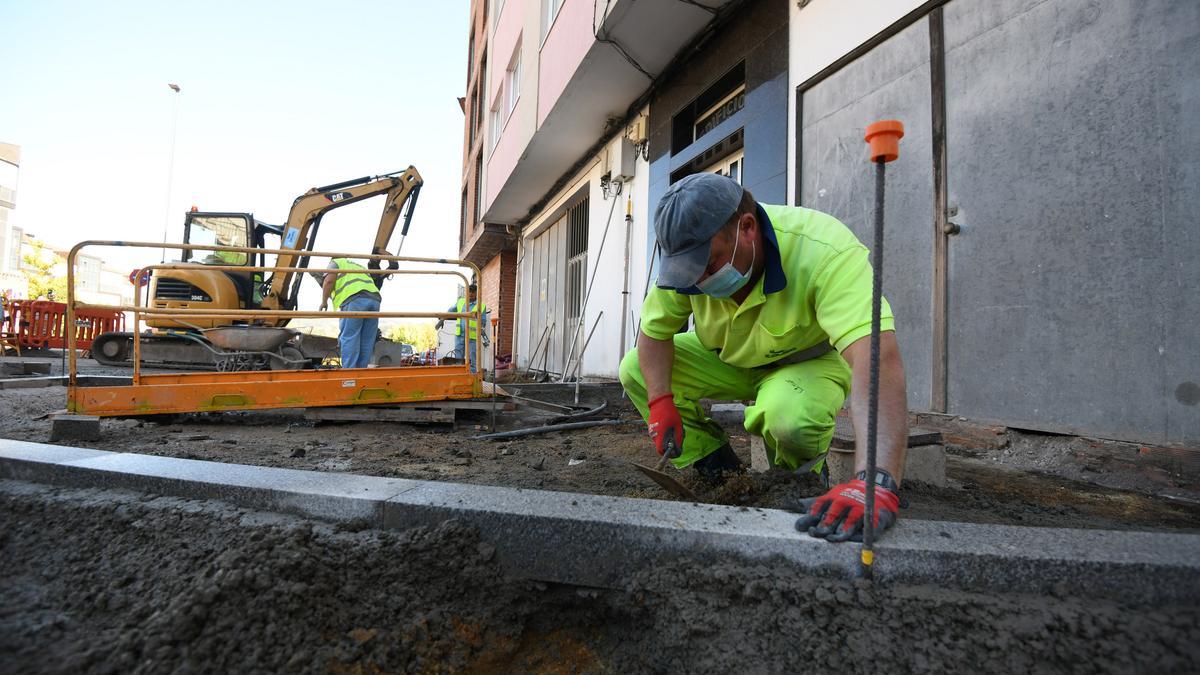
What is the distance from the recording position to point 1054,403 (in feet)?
9.13

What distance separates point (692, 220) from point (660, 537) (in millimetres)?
1021

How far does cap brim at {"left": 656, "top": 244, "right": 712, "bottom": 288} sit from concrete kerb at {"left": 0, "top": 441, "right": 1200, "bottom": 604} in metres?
0.77

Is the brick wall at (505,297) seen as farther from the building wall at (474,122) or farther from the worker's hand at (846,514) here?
the worker's hand at (846,514)

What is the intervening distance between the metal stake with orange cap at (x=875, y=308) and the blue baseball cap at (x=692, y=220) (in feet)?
2.16

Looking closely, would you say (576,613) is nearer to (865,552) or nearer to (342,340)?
(865,552)

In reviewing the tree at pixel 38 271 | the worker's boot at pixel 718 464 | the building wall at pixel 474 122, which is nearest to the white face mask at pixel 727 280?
the worker's boot at pixel 718 464

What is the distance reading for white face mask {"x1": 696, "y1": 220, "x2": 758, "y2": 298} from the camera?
198 cm

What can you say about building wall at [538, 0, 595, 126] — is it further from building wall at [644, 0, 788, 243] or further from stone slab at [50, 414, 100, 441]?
stone slab at [50, 414, 100, 441]

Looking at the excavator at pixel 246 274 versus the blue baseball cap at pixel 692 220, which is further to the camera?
the excavator at pixel 246 274

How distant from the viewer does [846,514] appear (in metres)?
1.44

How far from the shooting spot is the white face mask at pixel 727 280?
1.98 metres

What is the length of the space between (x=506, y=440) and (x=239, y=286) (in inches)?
268

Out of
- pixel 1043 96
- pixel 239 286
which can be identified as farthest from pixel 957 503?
pixel 239 286

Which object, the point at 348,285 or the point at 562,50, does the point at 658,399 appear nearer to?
the point at 348,285
